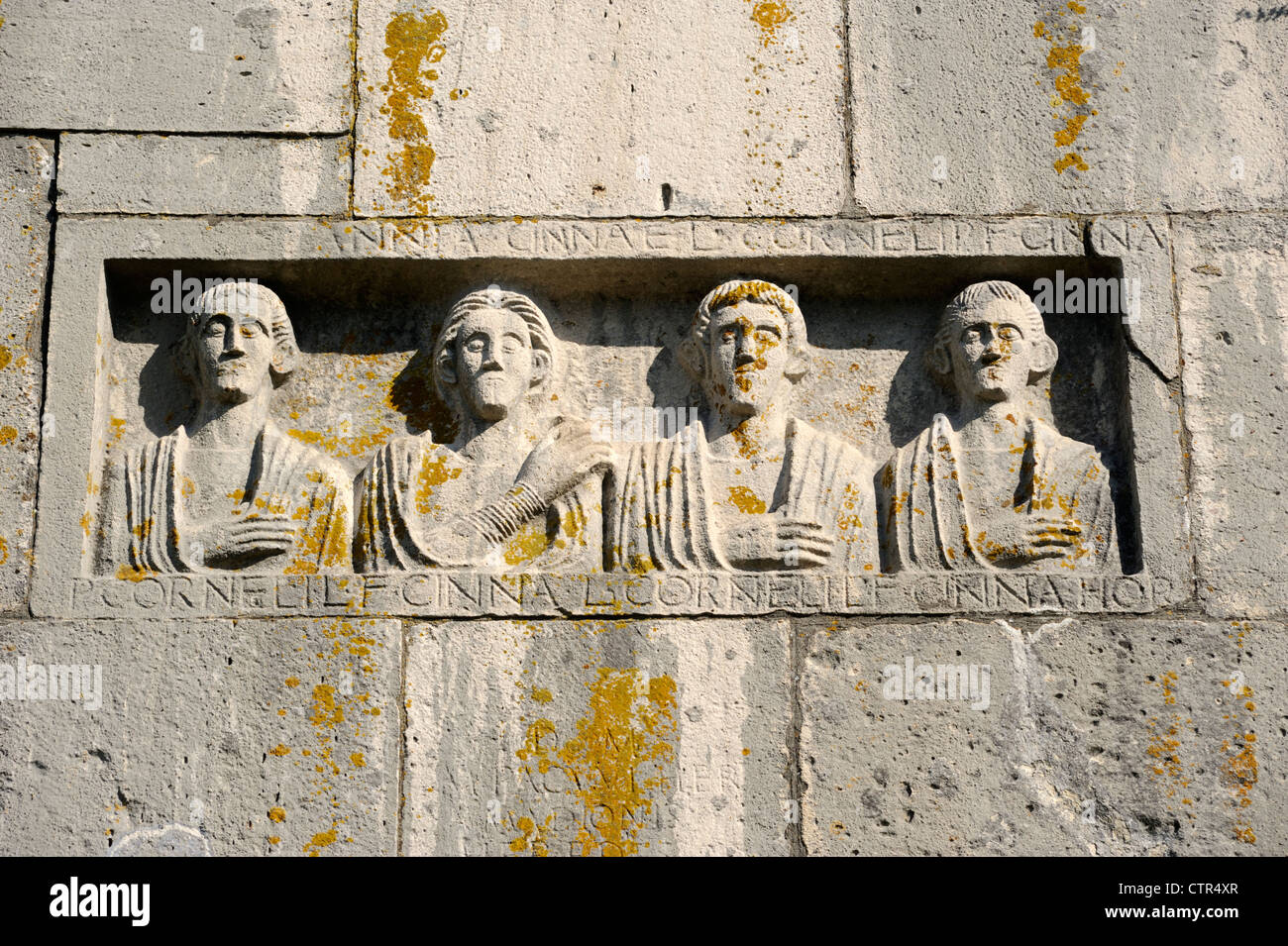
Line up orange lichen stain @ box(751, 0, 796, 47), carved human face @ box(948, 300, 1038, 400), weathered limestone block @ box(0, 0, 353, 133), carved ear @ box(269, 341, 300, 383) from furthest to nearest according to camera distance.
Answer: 1. orange lichen stain @ box(751, 0, 796, 47)
2. weathered limestone block @ box(0, 0, 353, 133)
3. carved ear @ box(269, 341, 300, 383)
4. carved human face @ box(948, 300, 1038, 400)

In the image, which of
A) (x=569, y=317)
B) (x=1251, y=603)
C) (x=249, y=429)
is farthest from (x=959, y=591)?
(x=249, y=429)

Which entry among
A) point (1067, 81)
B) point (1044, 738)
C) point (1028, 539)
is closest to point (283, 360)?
point (1028, 539)

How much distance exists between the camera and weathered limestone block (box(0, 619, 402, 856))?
4.95 metres

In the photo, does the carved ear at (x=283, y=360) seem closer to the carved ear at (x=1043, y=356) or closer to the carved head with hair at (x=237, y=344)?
the carved head with hair at (x=237, y=344)

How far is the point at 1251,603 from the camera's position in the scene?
17.1 ft

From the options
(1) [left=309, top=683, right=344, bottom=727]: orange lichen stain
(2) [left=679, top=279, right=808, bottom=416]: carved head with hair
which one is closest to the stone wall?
(1) [left=309, top=683, right=344, bottom=727]: orange lichen stain

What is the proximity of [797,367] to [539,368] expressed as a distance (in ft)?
2.80

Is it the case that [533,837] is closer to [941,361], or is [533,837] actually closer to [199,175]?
[941,361]

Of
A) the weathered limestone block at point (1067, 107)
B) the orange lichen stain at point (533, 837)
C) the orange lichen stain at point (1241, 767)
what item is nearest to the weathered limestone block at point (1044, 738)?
the orange lichen stain at point (1241, 767)

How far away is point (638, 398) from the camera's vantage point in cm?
564

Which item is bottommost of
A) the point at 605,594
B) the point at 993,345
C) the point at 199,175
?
the point at 605,594

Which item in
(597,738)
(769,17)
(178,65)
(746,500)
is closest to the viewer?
(597,738)

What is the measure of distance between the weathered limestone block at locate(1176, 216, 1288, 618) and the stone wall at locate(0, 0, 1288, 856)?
0.01 meters

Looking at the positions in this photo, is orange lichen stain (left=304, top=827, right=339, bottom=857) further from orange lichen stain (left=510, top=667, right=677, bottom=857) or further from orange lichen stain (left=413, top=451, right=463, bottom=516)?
orange lichen stain (left=413, top=451, right=463, bottom=516)
